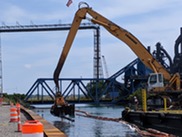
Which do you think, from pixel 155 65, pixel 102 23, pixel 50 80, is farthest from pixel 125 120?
pixel 50 80

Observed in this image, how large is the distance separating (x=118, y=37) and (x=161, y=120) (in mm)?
16420

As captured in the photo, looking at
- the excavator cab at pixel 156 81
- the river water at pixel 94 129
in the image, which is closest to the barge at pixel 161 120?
the river water at pixel 94 129

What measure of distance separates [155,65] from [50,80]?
71701 mm

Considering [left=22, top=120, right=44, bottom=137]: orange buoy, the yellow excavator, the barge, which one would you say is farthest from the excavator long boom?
[left=22, top=120, right=44, bottom=137]: orange buoy

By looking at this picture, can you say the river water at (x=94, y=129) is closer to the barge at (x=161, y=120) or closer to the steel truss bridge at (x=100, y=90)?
the barge at (x=161, y=120)

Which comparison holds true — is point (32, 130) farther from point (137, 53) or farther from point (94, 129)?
point (137, 53)

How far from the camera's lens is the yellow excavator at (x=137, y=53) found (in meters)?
43.0

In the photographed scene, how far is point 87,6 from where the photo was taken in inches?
1885

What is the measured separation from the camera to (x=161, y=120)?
104 feet

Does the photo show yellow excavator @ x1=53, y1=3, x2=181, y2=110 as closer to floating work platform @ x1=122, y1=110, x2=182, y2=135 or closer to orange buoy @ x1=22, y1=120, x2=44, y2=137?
floating work platform @ x1=122, y1=110, x2=182, y2=135

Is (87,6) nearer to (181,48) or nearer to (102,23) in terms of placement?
(102,23)

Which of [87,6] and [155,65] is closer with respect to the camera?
[155,65]

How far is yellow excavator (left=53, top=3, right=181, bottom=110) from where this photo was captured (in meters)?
43.0

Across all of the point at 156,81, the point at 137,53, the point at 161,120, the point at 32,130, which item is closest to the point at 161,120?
the point at 161,120
